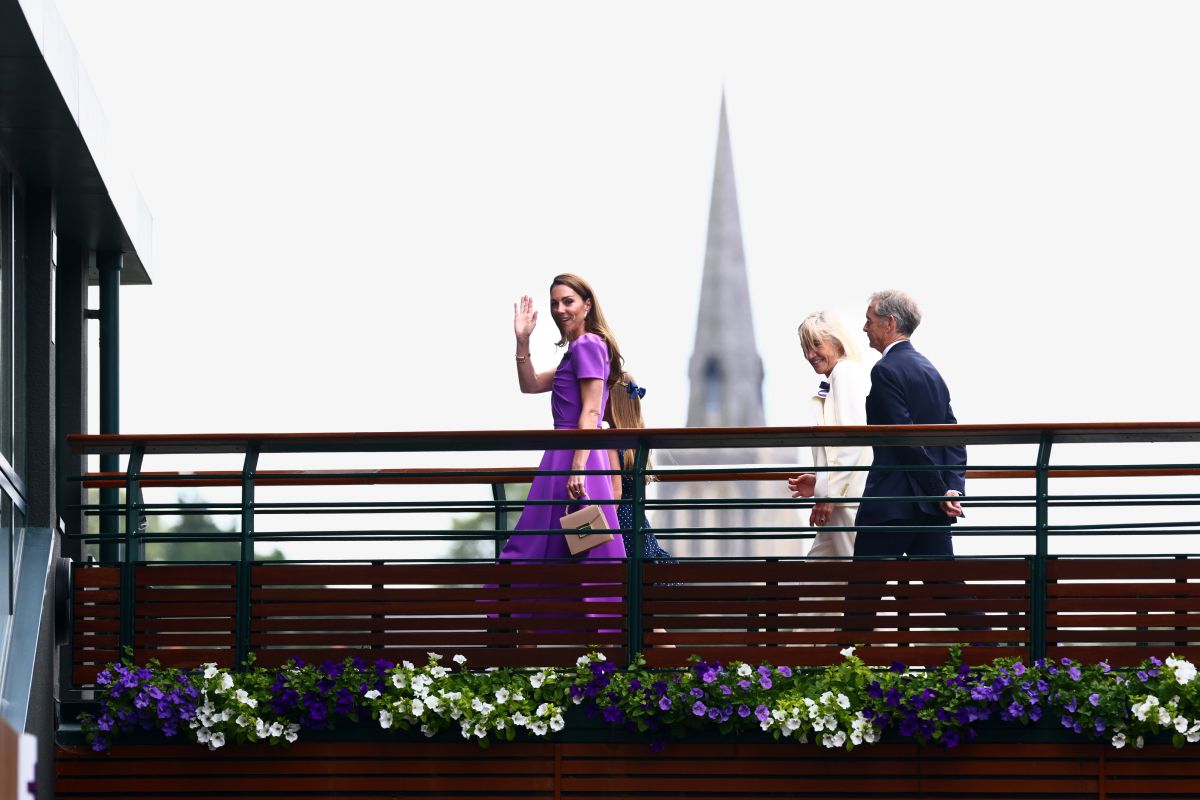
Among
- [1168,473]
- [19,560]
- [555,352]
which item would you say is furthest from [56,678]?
[1168,473]

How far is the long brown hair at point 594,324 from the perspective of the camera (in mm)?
9133

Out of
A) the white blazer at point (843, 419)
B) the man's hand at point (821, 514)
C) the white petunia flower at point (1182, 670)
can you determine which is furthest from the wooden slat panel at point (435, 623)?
the white petunia flower at point (1182, 670)

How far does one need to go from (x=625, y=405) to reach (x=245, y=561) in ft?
6.27

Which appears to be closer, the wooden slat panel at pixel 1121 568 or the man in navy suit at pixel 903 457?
the wooden slat panel at pixel 1121 568

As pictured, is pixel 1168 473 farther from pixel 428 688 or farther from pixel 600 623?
pixel 428 688

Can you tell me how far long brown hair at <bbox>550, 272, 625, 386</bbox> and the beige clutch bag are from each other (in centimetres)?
68

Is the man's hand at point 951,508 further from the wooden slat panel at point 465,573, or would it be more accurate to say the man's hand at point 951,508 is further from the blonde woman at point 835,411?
the wooden slat panel at point 465,573

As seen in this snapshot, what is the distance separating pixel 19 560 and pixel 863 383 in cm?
392

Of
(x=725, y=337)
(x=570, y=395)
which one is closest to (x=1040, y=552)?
(x=570, y=395)

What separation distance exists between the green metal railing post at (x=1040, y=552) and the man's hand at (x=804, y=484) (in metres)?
1.09

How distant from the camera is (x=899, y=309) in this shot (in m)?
9.12

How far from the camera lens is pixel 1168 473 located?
8.49 meters

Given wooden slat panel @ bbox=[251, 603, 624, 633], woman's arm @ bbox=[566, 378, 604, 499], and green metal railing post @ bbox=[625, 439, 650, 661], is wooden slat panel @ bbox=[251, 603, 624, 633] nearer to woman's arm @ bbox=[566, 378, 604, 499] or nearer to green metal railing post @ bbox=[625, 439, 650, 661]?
green metal railing post @ bbox=[625, 439, 650, 661]

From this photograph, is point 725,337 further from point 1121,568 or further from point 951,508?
point 1121,568
